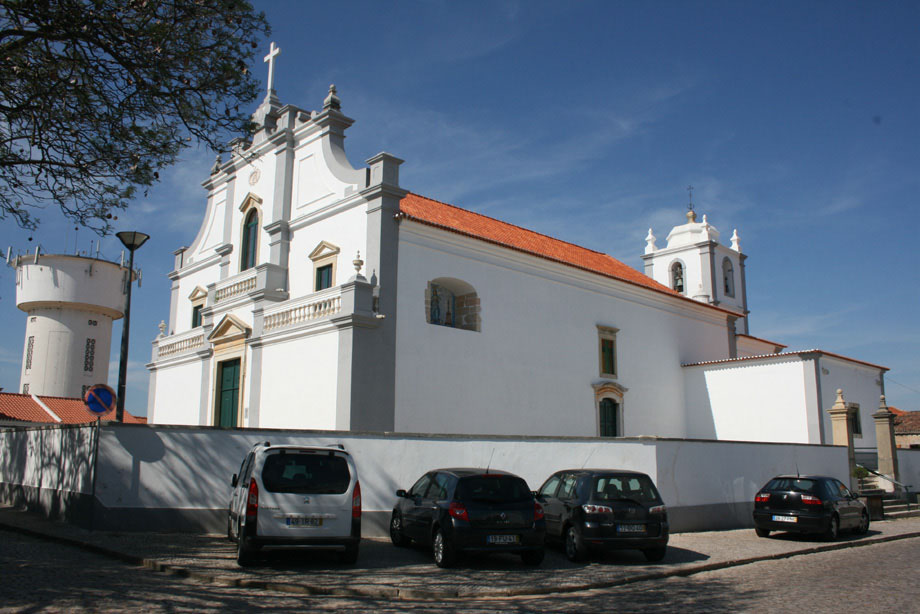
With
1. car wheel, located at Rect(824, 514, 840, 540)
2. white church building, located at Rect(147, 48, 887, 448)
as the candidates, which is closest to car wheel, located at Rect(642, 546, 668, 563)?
car wheel, located at Rect(824, 514, 840, 540)

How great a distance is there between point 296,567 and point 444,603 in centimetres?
268

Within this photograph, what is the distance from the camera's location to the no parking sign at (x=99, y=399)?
1289 cm

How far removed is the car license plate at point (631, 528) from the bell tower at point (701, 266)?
28347 millimetres

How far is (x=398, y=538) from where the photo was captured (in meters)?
12.6

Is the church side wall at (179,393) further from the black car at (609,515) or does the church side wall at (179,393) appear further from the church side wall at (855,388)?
the church side wall at (855,388)

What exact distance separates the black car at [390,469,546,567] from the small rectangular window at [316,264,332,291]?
10914mm

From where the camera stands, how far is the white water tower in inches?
1613

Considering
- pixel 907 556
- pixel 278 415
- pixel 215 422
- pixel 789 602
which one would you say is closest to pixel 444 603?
pixel 789 602

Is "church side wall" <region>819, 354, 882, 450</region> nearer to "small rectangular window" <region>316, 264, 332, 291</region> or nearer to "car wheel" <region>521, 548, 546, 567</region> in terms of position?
"small rectangular window" <region>316, 264, 332, 291</region>

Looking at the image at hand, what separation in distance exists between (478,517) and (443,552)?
698 millimetres

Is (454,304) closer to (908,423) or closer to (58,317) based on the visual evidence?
(58,317)

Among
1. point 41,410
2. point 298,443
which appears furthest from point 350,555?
point 41,410

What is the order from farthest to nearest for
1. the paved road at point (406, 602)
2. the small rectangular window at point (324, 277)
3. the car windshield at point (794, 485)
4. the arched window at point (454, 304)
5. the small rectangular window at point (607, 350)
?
the small rectangular window at point (607, 350), the arched window at point (454, 304), the small rectangular window at point (324, 277), the car windshield at point (794, 485), the paved road at point (406, 602)

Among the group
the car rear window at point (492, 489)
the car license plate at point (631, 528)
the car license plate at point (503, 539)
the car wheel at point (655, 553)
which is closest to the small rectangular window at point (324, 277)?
the car rear window at point (492, 489)
